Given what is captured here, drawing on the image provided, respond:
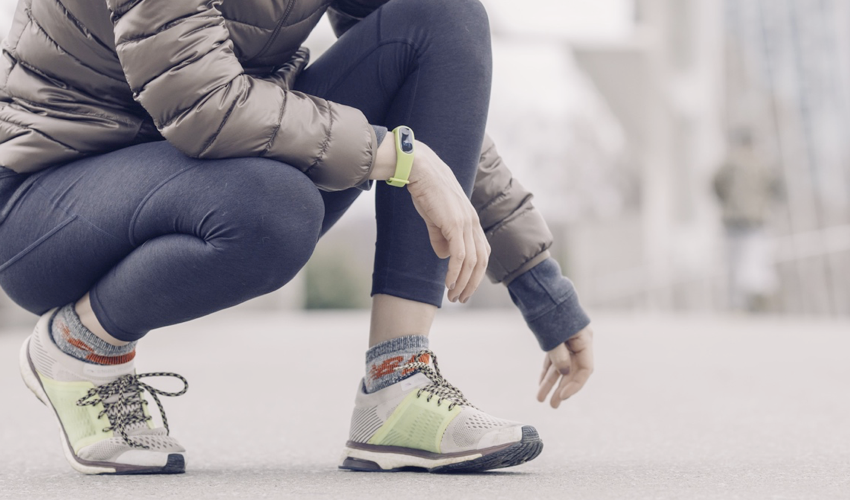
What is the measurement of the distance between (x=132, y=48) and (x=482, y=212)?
627mm

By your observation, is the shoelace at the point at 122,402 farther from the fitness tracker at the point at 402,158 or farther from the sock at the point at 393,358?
the fitness tracker at the point at 402,158

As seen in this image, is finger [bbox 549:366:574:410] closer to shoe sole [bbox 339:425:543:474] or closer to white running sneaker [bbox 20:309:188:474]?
shoe sole [bbox 339:425:543:474]

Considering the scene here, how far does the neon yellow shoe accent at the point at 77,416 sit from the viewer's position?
56.2 inches

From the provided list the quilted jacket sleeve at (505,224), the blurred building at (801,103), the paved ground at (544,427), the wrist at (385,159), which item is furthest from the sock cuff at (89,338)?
the blurred building at (801,103)

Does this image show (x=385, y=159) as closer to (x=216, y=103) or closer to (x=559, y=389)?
(x=216, y=103)

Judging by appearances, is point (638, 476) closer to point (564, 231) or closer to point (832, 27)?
point (832, 27)

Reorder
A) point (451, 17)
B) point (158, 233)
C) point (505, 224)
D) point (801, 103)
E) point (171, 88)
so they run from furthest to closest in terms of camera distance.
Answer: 1. point (801, 103)
2. point (505, 224)
3. point (451, 17)
4. point (158, 233)
5. point (171, 88)

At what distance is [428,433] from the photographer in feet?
4.67

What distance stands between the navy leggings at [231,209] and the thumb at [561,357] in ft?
0.93

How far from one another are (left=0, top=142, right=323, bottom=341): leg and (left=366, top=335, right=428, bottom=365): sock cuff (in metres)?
0.18

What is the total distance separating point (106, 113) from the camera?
1.42 m

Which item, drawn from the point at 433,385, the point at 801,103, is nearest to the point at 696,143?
the point at 801,103

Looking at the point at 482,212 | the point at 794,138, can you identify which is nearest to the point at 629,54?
the point at 794,138

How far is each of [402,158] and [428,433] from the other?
389mm
